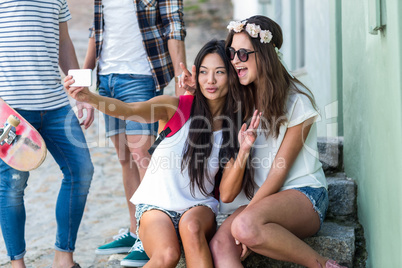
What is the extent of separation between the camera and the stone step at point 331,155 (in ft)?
13.6

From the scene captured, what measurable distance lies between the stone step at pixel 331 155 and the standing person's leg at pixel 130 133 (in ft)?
3.94

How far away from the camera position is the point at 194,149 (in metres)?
3.23

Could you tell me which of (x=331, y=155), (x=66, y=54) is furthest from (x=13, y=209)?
(x=331, y=155)

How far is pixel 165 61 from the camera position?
3.79 metres

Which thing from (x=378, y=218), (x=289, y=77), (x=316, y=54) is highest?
(x=316, y=54)

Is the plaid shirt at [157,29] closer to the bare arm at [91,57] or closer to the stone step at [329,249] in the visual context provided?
the bare arm at [91,57]

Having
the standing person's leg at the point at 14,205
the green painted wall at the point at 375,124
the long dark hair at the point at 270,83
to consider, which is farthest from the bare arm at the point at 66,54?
the green painted wall at the point at 375,124

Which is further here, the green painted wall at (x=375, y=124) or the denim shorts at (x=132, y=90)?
the denim shorts at (x=132, y=90)

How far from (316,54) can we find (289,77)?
2491 millimetres

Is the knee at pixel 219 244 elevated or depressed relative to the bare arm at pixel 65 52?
depressed

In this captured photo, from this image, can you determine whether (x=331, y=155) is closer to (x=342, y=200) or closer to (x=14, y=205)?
(x=342, y=200)

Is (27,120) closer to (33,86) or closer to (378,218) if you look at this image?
(33,86)

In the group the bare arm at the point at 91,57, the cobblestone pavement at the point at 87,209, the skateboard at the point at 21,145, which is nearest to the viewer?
the skateboard at the point at 21,145

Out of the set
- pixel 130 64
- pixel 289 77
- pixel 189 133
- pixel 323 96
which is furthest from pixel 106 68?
pixel 323 96
